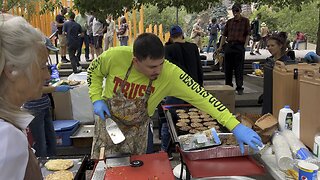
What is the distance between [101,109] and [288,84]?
1278 millimetres

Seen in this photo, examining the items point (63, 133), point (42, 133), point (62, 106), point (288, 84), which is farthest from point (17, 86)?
point (62, 106)

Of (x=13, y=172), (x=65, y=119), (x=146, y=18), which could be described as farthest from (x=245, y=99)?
(x=146, y=18)

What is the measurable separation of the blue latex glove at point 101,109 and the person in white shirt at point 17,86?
1.19 m

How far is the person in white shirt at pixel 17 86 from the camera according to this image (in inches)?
31.4

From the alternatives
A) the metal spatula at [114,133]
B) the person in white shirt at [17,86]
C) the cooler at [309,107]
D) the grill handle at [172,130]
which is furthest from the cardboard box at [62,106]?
the person in white shirt at [17,86]

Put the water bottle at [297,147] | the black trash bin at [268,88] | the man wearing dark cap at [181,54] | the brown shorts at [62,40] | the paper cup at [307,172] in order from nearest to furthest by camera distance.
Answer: the paper cup at [307,172] < the water bottle at [297,147] < the black trash bin at [268,88] < the man wearing dark cap at [181,54] < the brown shorts at [62,40]

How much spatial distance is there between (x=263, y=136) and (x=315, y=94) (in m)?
0.48

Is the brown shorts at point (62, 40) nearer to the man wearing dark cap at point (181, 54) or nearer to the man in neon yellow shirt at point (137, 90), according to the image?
the man wearing dark cap at point (181, 54)

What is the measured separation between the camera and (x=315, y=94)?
5.82 ft

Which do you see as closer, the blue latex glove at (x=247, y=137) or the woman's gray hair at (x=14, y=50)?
the woman's gray hair at (x=14, y=50)

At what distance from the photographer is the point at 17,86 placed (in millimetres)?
895

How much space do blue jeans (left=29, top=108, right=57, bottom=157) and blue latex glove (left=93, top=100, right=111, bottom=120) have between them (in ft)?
3.82

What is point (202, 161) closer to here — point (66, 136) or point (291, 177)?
point (291, 177)

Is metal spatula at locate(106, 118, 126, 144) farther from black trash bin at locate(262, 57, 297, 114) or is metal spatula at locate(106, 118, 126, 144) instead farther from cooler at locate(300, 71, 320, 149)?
black trash bin at locate(262, 57, 297, 114)
